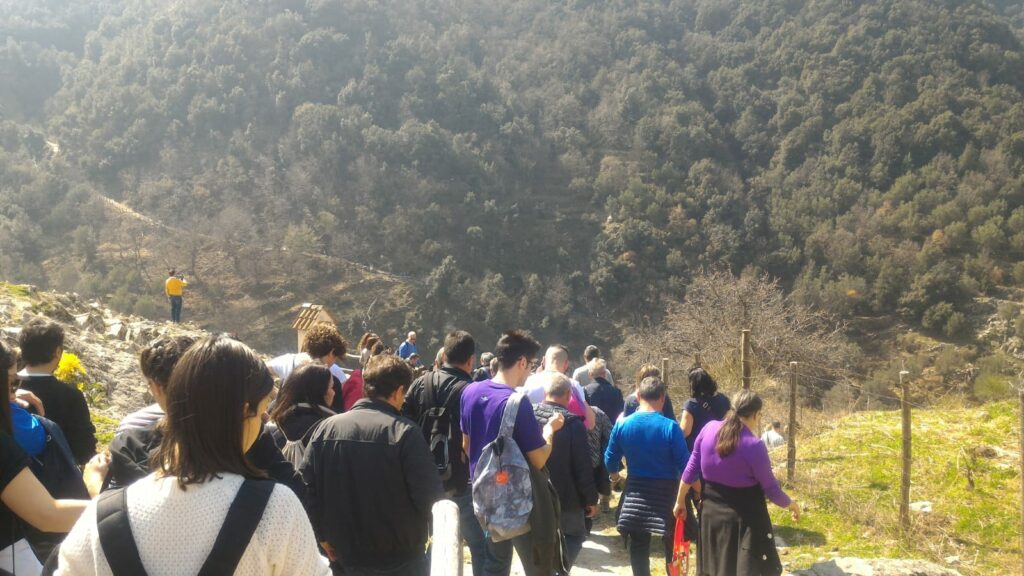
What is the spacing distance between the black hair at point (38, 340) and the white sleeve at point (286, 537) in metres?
2.40

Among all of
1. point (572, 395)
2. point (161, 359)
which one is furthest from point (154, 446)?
point (572, 395)

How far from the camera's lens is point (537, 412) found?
162 inches

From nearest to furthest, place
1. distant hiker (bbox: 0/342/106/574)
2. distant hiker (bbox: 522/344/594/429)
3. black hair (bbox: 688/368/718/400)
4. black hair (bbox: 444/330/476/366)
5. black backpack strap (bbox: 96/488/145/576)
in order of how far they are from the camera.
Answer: black backpack strap (bbox: 96/488/145/576)
distant hiker (bbox: 0/342/106/574)
black hair (bbox: 444/330/476/366)
distant hiker (bbox: 522/344/594/429)
black hair (bbox: 688/368/718/400)

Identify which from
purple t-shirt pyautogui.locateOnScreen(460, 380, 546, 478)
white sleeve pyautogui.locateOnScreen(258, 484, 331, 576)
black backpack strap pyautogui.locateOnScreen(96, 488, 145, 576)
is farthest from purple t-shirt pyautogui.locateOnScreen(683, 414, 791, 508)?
black backpack strap pyautogui.locateOnScreen(96, 488, 145, 576)

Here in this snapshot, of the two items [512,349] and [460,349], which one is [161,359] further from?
[460,349]

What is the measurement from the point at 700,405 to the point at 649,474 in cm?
110

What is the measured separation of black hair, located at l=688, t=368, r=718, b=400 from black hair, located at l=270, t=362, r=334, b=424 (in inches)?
116

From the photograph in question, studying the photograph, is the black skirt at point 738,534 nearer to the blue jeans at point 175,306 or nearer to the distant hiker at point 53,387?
the distant hiker at point 53,387

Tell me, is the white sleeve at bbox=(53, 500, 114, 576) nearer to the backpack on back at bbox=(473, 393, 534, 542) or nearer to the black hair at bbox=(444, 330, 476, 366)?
the backpack on back at bbox=(473, 393, 534, 542)

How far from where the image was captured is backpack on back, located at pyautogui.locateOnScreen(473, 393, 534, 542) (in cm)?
355

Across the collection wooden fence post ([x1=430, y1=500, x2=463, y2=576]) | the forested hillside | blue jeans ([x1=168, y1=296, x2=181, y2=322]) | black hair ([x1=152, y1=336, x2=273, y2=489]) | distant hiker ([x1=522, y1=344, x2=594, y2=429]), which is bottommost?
wooden fence post ([x1=430, y1=500, x2=463, y2=576])

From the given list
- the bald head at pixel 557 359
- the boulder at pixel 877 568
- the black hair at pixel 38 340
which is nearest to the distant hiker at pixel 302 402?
the black hair at pixel 38 340

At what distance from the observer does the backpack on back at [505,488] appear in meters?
3.55

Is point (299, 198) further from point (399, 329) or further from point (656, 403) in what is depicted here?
point (656, 403)
